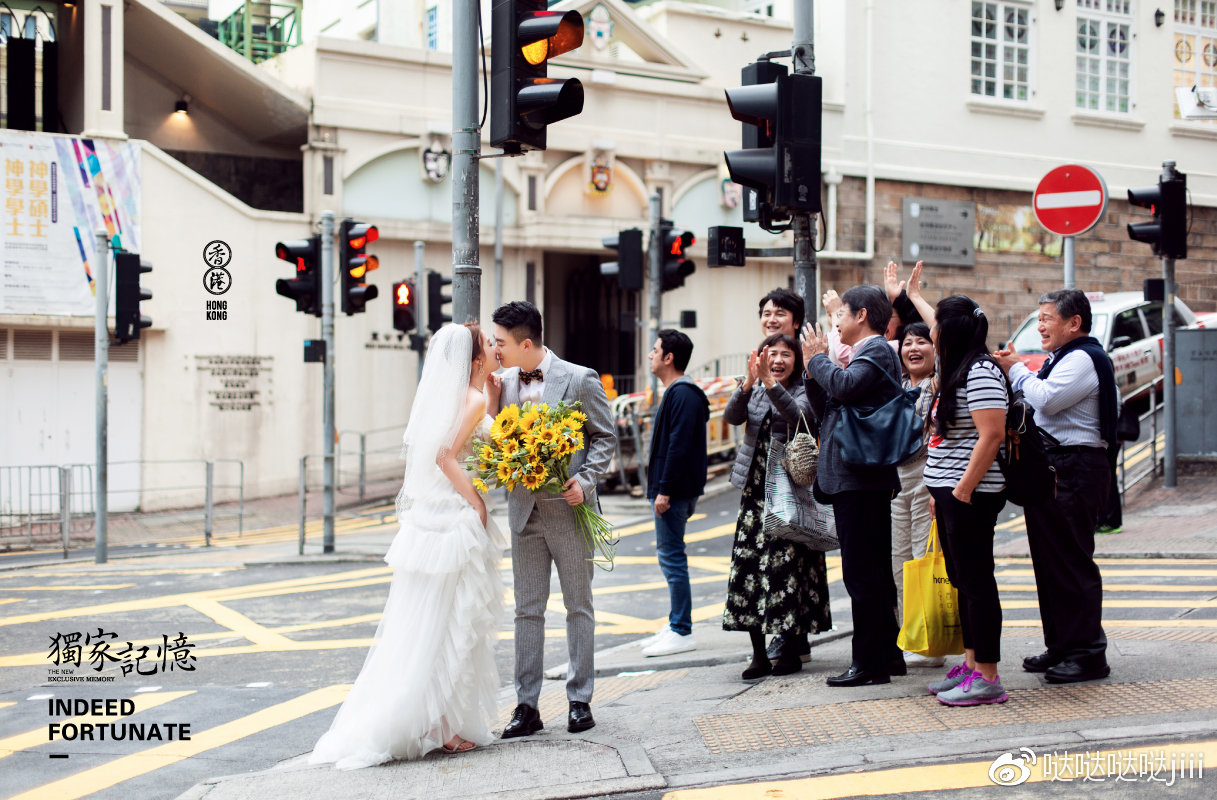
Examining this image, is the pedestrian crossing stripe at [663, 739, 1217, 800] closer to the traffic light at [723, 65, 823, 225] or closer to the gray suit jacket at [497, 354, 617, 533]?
the gray suit jacket at [497, 354, 617, 533]

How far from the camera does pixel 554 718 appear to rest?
20.7 ft

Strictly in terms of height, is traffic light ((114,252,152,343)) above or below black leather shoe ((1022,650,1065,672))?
above

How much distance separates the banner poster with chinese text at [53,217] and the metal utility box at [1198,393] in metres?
15.7

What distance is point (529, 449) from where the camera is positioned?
570 centimetres

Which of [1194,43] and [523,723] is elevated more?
[1194,43]

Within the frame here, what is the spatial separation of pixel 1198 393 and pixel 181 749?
12.7 meters

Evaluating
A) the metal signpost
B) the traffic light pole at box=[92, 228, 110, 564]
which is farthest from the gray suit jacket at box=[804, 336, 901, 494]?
the traffic light pole at box=[92, 228, 110, 564]

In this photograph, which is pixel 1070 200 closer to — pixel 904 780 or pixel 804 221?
pixel 804 221

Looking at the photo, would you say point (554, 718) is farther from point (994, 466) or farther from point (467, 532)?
point (994, 466)

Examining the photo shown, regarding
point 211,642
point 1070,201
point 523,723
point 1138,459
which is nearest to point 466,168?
point 523,723

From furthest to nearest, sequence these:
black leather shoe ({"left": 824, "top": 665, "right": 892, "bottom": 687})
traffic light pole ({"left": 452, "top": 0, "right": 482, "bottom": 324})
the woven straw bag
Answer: the woven straw bag
traffic light pole ({"left": 452, "top": 0, "right": 482, "bottom": 324})
black leather shoe ({"left": 824, "top": 665, "right": 892, "bottom": 687})

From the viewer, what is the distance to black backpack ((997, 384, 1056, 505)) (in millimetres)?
5852

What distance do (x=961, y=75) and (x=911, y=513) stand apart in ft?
71.9

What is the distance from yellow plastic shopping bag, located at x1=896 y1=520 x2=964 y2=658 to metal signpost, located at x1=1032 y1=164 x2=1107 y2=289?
4.44m
